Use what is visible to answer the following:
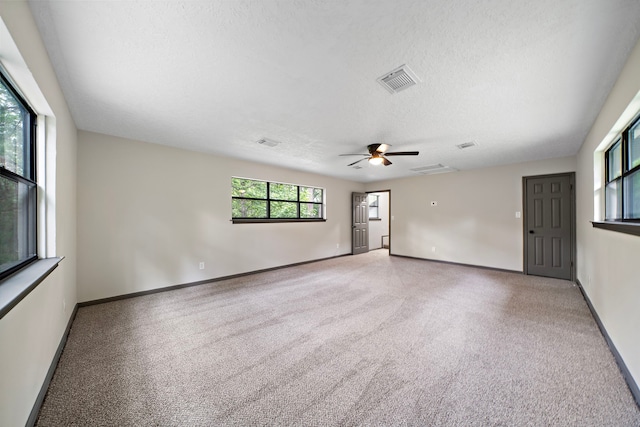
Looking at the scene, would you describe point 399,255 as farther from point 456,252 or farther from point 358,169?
point 358,169

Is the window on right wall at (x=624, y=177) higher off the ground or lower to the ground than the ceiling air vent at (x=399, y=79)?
lower

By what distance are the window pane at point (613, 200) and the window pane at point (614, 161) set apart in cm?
10

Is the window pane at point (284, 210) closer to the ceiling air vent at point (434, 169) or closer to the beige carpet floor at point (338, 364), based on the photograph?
the beige carpet floor at point (338, 364)

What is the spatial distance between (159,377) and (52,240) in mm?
1484

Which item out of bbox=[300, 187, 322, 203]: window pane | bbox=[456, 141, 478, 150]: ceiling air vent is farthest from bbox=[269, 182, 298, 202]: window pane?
bbox=[456, 141, 478, 150]: ceiling air vent

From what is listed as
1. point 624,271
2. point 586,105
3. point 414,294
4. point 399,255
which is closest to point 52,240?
point 414,294

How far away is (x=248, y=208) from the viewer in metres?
5.02

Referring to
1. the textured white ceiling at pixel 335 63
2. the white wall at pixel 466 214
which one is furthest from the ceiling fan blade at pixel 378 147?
the white wall at pixel 466 214

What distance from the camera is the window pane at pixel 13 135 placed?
1439 mm

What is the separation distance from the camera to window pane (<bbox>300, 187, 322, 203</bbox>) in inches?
243

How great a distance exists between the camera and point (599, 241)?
2670mm

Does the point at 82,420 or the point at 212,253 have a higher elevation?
the point at 212,253

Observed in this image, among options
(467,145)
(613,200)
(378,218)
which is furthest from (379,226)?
(613,200)

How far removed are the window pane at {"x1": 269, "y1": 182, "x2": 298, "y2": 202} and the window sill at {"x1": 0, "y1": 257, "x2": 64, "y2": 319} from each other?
12.6 ft
